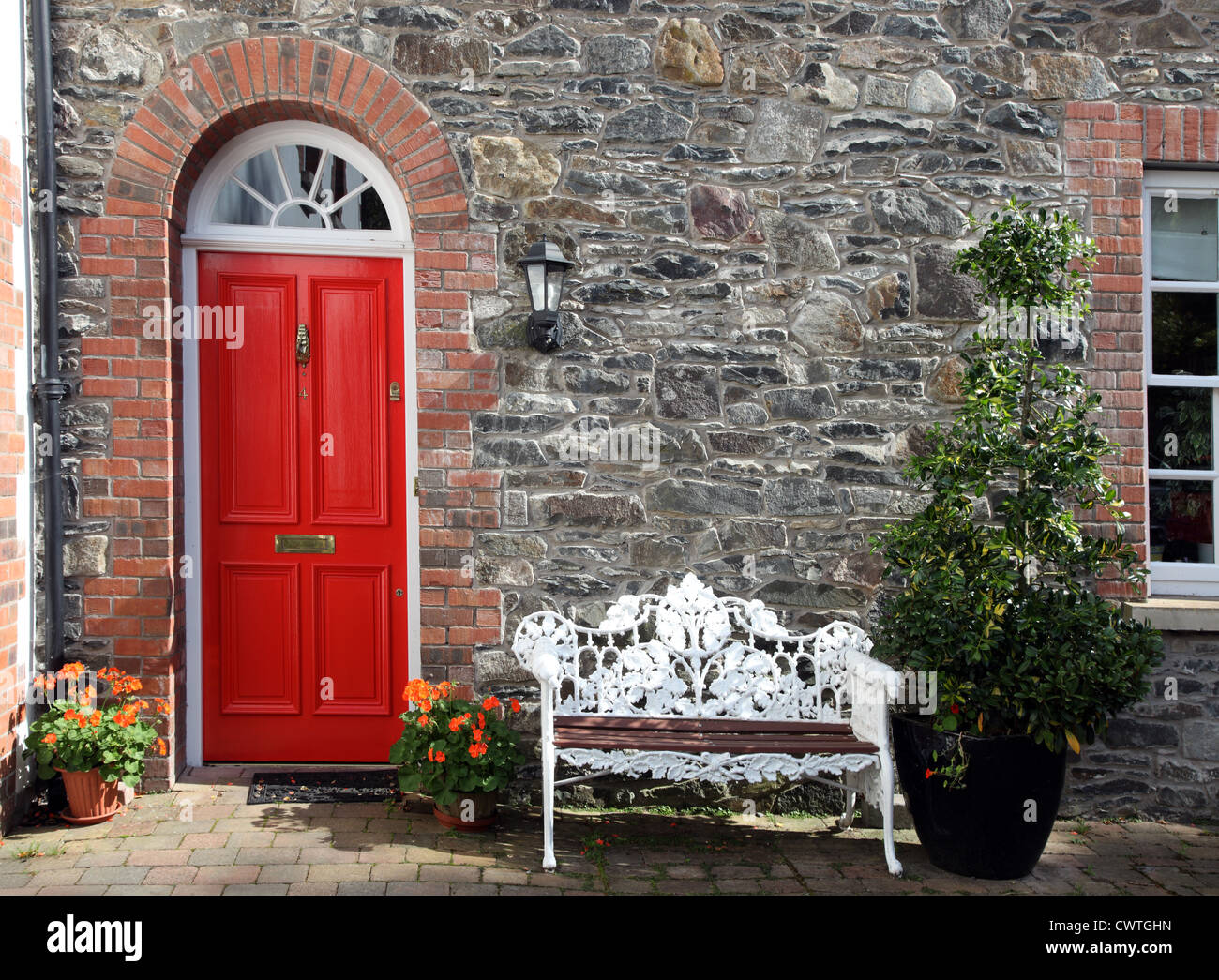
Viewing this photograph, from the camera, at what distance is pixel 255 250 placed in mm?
4828

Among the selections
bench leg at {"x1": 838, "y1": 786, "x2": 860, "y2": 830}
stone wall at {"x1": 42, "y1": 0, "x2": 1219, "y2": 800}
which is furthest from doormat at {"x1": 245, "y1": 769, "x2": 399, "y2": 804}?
bench leg at {"x1": 838, "y1": 786, "x2": 860, "y2": 830}

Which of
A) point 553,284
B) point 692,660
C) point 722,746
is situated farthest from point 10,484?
point 722,746

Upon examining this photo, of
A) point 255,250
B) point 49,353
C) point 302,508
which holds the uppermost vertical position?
point 255,250

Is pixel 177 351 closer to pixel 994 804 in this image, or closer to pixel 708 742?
pixel 708 742

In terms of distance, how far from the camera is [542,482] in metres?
4.73

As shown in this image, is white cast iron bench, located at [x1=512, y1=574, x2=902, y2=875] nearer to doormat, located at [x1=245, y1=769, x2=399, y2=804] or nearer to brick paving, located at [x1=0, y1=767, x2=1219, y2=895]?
brick paving, located at [x1=0, y1=767, x2=1219, y2=895]

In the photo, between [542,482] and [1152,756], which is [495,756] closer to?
[542,482]

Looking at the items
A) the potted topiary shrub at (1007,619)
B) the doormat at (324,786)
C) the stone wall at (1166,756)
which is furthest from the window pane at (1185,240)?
the doormat at (324,786)

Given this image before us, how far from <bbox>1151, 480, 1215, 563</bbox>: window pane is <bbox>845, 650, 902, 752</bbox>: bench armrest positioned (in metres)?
1.75

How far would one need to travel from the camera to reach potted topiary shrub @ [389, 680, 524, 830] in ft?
13.9

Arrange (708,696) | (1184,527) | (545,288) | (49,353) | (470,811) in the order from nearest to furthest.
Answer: (470,811), (49,353), (545,288), (708,696), (1184,527)

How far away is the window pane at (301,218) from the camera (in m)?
4.86

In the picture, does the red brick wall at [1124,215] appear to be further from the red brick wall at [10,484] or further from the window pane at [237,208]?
the red brick wall at [10,484]

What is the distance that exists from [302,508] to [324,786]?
129cm
